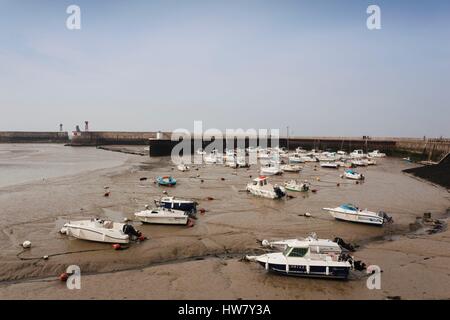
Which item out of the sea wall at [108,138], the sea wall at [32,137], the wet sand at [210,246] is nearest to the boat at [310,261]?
the wet sand at [210,246]

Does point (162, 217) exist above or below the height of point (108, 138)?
below

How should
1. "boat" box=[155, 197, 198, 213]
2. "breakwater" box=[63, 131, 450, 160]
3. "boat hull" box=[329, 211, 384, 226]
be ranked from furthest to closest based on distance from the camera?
1. "breakwater" box=[63, 131, 450, 160]
2. "boat" box=[155, 197, 198, 213]
3. "boat hull" box=[329, 211, 384, 226]

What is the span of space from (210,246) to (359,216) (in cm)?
1049

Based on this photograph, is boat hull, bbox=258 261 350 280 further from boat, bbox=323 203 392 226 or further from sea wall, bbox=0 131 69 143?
sea wall, bbox=0 131 69 143

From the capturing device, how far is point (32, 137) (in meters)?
147

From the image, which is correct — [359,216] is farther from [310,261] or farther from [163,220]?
[163,220]

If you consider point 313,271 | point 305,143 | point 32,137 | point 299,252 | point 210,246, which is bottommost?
point 210,246

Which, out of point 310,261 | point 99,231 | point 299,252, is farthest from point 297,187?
point 99,231

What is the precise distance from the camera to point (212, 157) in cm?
6894

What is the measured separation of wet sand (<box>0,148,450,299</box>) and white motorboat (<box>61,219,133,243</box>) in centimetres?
39

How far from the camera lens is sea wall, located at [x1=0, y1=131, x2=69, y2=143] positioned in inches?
5758

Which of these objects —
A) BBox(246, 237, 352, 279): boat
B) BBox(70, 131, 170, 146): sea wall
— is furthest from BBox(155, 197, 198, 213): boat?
BBox(70, 131, 170, 146): sea wall

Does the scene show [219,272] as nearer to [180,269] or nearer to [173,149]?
[180,269]

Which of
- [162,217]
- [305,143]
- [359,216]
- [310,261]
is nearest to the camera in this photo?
[310,261]
